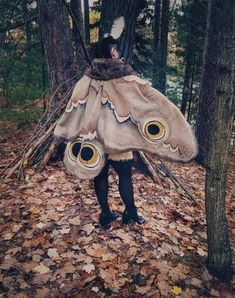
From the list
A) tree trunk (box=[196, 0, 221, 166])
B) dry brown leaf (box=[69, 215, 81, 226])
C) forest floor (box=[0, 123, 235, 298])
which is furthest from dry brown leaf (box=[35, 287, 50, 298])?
tree trunk (box=[196, 0, 221, 166])

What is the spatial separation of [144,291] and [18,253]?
1.60 meters

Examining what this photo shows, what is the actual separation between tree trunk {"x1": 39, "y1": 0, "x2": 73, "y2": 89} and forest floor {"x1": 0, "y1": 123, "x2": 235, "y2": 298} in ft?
6.60

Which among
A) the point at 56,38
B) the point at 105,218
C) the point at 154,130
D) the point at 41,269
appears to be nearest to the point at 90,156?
the point at 154,130

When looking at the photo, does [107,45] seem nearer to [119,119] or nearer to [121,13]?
[119,119]

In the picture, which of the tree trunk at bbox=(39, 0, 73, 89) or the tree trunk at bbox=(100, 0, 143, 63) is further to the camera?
the tree trunk at bbox=(39, 0, 73, 89)

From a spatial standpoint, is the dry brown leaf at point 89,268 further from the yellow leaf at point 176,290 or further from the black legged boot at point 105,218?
the yellow leaf at point 176,290

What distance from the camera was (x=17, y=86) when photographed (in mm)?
8305

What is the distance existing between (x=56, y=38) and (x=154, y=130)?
3.30 m

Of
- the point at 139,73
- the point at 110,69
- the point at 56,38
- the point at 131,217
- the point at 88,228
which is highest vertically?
the point at 56,38

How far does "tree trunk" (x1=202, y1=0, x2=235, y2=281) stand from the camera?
9.40ft

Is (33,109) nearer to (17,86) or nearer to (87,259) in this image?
(17,86)

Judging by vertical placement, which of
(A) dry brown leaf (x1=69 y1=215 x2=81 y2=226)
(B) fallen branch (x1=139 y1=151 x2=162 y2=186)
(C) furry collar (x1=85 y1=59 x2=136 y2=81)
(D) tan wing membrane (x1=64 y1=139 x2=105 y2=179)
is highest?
(C) furry collar (x1=85 y1=59 x2=136 y2=81)

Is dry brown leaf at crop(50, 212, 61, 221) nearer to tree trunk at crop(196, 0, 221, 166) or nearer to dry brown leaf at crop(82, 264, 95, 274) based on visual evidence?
dry brown leaf at crop(82, 264, 95, 274)

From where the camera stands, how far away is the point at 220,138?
3168mm
